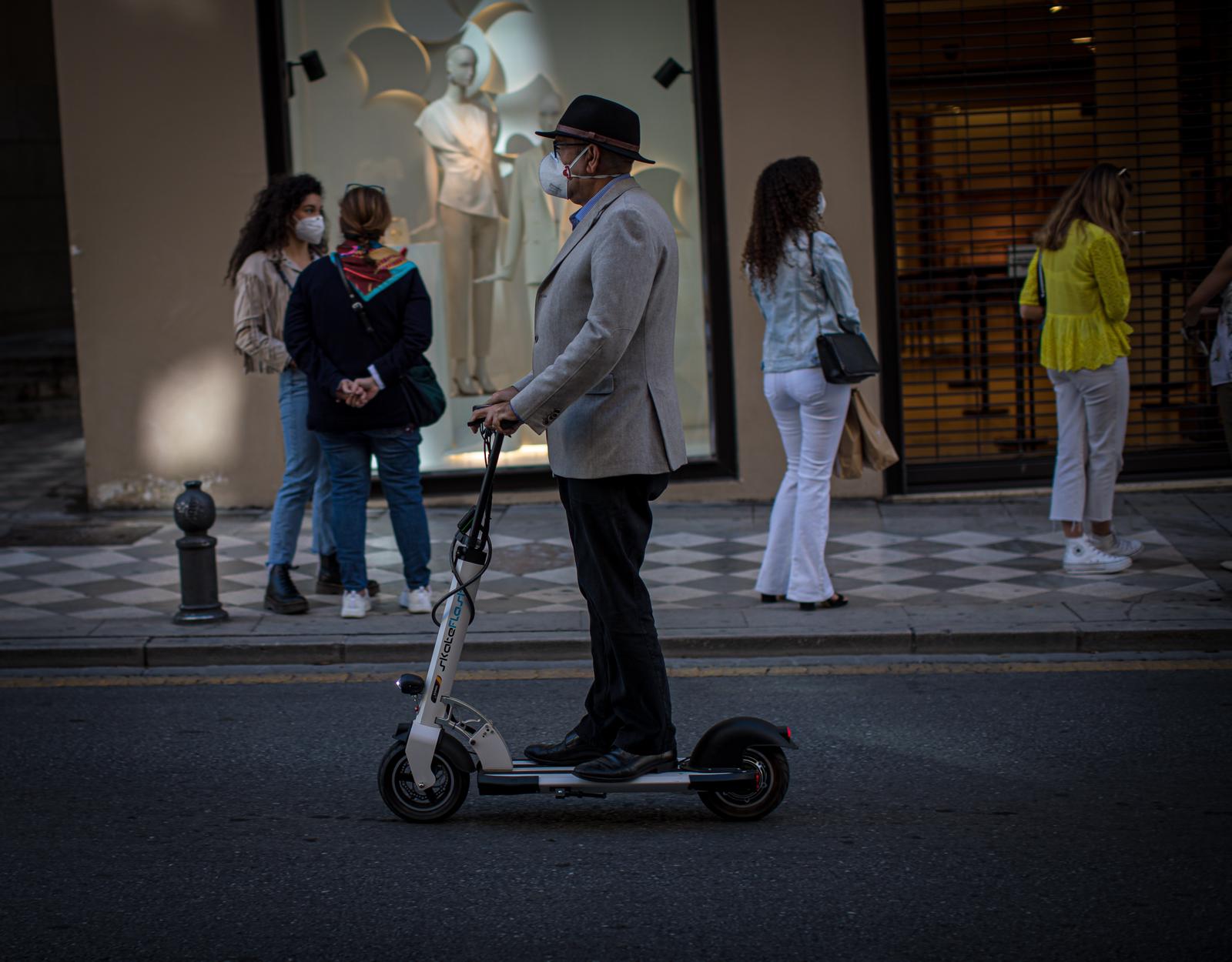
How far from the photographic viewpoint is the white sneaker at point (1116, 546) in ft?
25.3

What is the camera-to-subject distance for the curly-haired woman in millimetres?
7262

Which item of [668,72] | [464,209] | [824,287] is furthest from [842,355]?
[464,209]

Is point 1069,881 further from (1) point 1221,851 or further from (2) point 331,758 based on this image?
(2) point 331,758

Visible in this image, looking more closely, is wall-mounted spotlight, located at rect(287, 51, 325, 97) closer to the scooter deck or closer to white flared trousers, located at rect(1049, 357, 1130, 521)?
white flared trousers, located at rect(1049, 357, 1130, 521)

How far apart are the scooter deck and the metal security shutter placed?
582 cm

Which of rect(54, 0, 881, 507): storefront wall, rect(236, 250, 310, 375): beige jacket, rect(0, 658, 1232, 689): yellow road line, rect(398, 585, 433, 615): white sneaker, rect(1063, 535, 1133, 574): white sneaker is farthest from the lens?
rect(54, 0, 881, 507): storefront wall

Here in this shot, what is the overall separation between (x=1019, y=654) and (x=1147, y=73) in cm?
552

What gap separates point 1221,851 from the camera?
4059mm

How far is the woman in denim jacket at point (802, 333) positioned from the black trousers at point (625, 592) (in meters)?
2.53

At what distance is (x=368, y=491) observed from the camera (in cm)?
678

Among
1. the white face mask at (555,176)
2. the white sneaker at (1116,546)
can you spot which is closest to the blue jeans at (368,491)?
the white face mask at (555,176)

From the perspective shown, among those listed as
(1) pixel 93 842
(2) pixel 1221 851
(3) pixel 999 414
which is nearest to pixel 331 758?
(1) pixel 93 842

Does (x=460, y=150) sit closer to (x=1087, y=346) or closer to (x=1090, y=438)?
(x=1087, y=346)

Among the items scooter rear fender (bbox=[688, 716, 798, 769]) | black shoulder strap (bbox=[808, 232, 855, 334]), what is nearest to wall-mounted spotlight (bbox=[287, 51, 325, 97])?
black shoulder strap (bbox=[808, 232, 855, 334])
